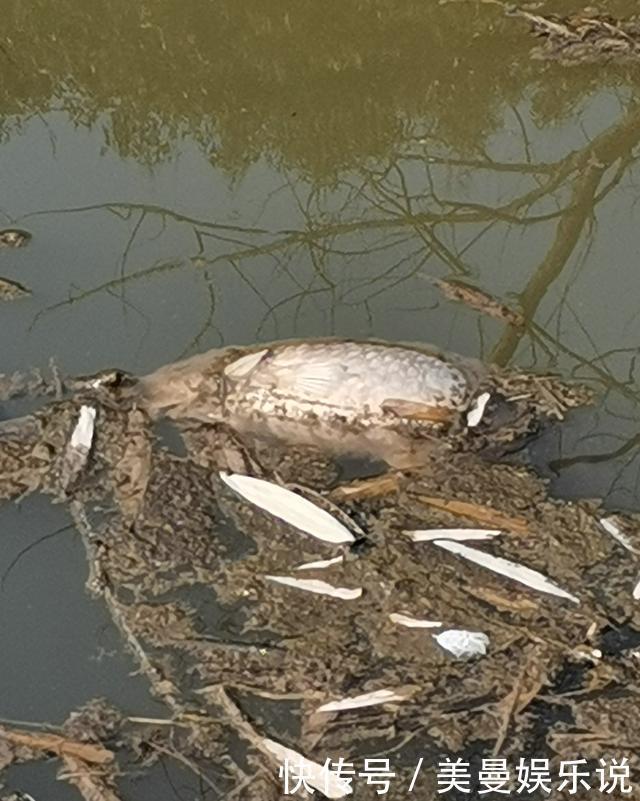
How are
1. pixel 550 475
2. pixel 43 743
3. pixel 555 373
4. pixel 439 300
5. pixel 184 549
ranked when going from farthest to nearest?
1. pixel 439 300
2. pixel 555 373
3. pixel 550 475
4. pixel 184 549
5. pixel 43 743

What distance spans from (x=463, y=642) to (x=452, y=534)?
36 cm

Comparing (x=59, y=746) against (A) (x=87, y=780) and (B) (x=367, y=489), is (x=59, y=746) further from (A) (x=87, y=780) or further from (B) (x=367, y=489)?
(B) (x=367, y=489)

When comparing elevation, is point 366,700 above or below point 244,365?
below

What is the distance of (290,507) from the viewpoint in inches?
124

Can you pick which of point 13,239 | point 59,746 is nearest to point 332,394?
point 59,746

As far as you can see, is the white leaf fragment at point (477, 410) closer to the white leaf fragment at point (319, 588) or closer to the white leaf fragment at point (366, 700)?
the white leaf fragment at point (319, 588)

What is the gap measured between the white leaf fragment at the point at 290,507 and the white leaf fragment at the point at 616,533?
28.7 inches

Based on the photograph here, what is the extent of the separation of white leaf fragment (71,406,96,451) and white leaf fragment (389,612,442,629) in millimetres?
1116

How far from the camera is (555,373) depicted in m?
3.68

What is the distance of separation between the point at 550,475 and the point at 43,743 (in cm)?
165

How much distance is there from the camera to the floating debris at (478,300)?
12.6 feet

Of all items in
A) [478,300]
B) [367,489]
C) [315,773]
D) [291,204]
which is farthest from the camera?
[291,204]

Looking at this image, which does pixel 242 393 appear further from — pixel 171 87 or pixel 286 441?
pixel 171 87

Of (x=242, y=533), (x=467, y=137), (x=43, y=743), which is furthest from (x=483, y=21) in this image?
(x=43, y=743)
